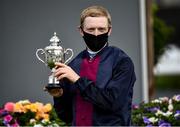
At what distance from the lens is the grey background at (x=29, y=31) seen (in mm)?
7168

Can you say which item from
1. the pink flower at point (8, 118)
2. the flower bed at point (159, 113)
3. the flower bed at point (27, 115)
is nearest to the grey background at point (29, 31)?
the flower bed at point (159, 113)

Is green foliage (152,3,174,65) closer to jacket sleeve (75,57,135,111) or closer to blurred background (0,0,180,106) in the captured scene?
blurred background (0,0,180,106)

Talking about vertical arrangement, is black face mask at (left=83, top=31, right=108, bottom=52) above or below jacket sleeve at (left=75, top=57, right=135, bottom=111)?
above

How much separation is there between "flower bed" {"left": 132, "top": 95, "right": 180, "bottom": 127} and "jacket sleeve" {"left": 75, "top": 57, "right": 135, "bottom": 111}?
2.24m

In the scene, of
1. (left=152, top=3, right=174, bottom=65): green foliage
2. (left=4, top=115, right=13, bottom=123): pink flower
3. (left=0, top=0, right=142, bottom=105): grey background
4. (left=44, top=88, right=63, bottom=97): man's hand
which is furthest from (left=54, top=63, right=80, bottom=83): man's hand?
(left=152, top=3, right=174, bottom=65): green foliage

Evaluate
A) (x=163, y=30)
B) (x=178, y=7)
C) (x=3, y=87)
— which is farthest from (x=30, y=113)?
(x=178, y=7)

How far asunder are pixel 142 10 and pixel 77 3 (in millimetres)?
1270

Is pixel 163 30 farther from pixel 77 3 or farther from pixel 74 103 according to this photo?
pixel 74 103

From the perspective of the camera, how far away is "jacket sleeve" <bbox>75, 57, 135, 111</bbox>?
358 cm

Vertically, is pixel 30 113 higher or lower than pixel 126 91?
lower

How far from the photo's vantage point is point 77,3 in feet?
23.7

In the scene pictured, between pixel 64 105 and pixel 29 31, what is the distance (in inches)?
142

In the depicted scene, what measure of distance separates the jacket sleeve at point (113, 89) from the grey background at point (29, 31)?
3.40 m

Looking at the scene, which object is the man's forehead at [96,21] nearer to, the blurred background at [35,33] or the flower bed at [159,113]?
the flower bed at [159,113]
